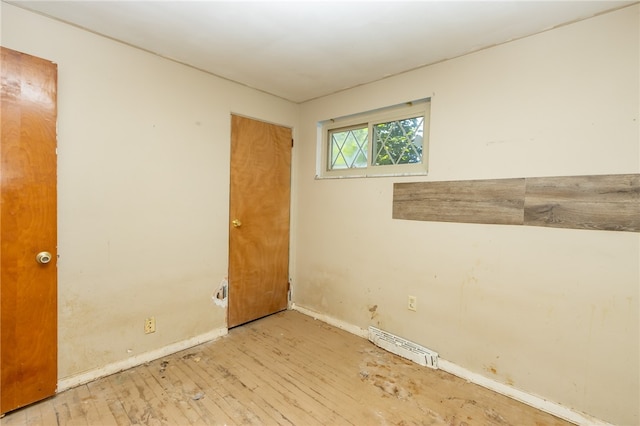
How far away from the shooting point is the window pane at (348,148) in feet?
9.71

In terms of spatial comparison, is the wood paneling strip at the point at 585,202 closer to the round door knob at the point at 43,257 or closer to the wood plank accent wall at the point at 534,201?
the wood plank accent wall at the point at 534,201

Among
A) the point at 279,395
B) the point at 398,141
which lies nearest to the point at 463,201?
the point at 398,141

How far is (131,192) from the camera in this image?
2189mm

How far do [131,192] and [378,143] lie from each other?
212cm

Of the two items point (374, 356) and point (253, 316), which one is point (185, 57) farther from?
point (374, 356)

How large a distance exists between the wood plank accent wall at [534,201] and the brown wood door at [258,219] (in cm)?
140

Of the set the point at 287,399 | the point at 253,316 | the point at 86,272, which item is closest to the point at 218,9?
the point at 86,272

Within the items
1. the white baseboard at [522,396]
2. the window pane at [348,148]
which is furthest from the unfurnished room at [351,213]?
the window pane at [348,148]

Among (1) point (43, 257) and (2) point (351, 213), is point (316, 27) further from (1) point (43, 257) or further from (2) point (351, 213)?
(1) point (43, 257)

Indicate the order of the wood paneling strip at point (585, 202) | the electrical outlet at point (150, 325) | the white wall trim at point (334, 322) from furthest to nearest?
the white wall trim at point (334, 322) < the electrical outlet at point (150, 325) < the wood paneling strip at point (585, 202)

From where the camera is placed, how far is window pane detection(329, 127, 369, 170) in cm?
296

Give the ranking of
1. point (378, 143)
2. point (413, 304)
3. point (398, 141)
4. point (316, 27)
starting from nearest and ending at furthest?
point (316, 27) → point (413, 304) → point (398, 141) → point (378, 143)

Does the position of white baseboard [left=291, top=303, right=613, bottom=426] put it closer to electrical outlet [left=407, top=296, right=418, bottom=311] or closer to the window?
electrical outlet [left=407, top=296, right=418, bottom=311]

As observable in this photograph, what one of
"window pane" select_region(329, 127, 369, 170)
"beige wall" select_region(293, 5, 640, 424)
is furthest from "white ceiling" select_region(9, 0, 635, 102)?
"window pane" select_region(329, 127, 369, 170)
